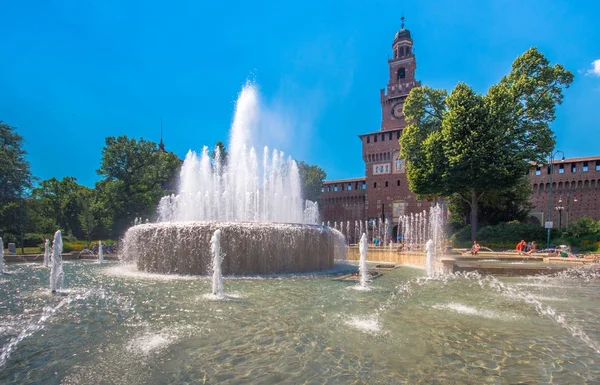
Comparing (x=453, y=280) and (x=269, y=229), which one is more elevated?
(x=269, y=229)

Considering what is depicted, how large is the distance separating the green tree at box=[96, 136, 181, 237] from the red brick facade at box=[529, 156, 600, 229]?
36.2 m

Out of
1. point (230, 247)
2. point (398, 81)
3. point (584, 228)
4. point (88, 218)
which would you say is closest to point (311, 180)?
point (398, 81)

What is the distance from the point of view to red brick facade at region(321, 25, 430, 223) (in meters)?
42.5

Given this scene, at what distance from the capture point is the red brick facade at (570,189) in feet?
111

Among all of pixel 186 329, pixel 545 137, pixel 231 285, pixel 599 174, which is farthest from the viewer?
pixel 599 174

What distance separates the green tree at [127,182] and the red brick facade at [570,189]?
3616 centimetres

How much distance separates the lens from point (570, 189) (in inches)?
1388

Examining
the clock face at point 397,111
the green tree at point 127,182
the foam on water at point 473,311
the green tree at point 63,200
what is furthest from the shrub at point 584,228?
the green tree at point 63,200

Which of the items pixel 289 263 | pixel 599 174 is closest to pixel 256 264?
pixel 289 263

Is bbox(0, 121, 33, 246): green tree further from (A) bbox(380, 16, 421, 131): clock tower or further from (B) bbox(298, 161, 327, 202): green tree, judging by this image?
(A) bbox(380, 16, 421, 131): clock tower

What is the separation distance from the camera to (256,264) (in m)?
9.76

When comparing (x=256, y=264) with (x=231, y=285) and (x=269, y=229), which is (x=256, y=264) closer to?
(x=269, y=229)

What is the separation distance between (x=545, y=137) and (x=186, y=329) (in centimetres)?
2378

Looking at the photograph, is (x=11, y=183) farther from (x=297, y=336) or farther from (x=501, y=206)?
(x=501, y=206)
